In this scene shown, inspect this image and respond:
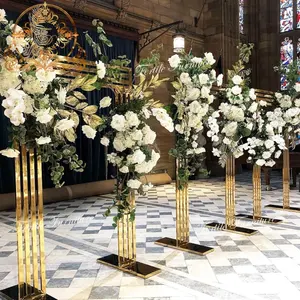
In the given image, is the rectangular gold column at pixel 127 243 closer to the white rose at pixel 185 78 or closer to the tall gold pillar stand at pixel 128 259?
the tall gold pillar stand at pixel 128 259

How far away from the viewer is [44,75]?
250 centimetres

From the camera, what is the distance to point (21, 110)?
7.90 feet

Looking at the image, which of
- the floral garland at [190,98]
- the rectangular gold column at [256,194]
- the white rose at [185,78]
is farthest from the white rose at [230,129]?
the rectangular gold column at [256,194]

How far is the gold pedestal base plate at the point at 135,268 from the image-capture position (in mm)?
3359

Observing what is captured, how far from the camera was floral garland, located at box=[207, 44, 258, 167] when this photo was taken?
459 centimetres

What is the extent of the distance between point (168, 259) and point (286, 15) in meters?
12.4

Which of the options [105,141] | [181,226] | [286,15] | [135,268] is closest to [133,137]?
[105,141]

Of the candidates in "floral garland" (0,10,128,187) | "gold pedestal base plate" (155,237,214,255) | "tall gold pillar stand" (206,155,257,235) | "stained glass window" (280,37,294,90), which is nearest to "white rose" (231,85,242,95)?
"tall gold pillar stand" (206,155,257,235)

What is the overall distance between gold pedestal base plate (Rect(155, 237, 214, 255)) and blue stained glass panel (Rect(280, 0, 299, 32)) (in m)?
11.6

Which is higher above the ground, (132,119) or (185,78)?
(185,78)

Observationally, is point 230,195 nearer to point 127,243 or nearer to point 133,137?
point 127,243

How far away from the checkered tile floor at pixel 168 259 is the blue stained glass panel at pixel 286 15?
9.53m

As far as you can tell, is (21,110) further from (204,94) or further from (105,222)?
(105,222)

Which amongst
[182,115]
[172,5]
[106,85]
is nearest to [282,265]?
[182,115]
